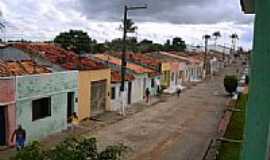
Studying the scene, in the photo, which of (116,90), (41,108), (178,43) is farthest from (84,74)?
(178,43)

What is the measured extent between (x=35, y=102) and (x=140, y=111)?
10.7 metres

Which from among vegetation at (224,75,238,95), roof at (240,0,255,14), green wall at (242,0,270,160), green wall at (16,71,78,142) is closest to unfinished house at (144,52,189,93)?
vegetation at (224,75,238,95)

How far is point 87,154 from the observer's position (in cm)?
494

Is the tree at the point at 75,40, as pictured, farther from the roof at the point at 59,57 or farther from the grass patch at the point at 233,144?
the grass patch at the point at 233,144

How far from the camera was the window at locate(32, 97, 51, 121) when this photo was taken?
1727 cm

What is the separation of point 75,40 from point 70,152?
5391 centimetres

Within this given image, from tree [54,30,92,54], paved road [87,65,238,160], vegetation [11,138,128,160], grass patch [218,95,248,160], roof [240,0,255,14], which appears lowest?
paved road [87,65,238,160]

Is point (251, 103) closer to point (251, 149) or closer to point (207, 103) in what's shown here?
point (251, 149)

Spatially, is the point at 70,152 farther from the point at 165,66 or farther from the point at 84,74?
the point at 165,66

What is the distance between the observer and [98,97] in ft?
80.6

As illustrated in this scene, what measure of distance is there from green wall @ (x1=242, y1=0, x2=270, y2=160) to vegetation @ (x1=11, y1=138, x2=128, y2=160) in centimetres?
325

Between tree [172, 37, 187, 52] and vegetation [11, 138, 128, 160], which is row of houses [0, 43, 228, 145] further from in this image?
tree [172, 37, 187, 52]

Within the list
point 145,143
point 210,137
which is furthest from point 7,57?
point 210,137

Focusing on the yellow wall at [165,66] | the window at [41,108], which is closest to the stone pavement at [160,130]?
the window at [41,108]
